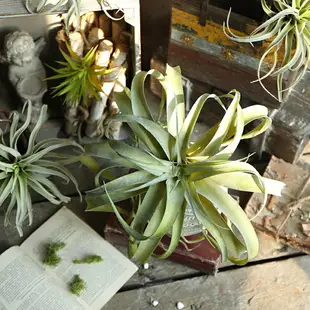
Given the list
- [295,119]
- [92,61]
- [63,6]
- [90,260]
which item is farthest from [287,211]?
[63,6]

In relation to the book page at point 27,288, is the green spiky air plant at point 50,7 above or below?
above

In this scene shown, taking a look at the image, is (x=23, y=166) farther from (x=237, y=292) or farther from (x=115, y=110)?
(x=237, y=292)

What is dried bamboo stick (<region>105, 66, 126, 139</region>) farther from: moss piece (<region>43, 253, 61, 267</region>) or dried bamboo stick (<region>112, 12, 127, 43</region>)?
moss piece (<region>43, 253, 61, 267</region>)

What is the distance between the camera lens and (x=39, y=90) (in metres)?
1.22

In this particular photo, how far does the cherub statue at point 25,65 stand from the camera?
1.11 metres

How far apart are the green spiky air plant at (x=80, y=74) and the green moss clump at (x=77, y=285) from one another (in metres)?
0.42

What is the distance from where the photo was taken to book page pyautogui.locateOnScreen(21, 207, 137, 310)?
45.5 inches

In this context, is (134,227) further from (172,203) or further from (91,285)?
(91,285)

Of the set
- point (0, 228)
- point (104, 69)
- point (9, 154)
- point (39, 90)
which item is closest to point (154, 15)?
point (104, 69)

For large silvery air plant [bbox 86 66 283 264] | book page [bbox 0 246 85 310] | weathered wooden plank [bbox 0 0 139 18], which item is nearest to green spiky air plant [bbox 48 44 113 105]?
weathered wooden plank [bbox 0 0 139 18]

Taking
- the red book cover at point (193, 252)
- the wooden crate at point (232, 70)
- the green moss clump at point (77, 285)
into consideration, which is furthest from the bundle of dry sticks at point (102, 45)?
the green moss clump at point (77, 285)

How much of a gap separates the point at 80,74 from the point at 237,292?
63 centimetres

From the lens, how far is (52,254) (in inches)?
46.5

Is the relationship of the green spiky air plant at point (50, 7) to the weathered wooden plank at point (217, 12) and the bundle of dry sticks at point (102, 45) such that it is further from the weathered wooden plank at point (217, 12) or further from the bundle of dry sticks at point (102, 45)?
the weathered wooden plank at point (217, 12)
